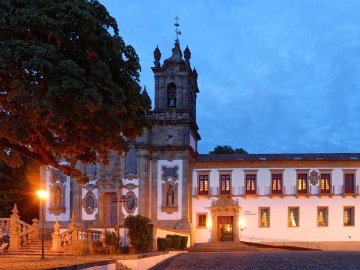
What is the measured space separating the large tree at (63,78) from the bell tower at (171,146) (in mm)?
Answer: 23557

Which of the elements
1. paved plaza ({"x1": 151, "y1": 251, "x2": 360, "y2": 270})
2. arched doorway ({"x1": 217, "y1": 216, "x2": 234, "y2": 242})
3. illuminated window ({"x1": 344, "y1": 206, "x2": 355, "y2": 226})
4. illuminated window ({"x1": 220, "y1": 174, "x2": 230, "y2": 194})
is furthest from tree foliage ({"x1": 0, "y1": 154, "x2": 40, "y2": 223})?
illuminated window ({"x1": 344, "y1": 206, "x2": 355, "y2": 226})

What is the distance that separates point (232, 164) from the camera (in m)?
38.7

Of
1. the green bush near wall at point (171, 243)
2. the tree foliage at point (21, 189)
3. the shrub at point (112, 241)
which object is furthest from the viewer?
the tree foliage at point (21, 189)

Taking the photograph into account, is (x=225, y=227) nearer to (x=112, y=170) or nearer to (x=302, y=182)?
(x=302, y=182)

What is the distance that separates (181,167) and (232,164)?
374 centimetres

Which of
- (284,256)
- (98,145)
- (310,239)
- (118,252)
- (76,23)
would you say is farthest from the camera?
(310,239)

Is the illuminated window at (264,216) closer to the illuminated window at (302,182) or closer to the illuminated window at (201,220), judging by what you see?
the illuminated window at (302,182)

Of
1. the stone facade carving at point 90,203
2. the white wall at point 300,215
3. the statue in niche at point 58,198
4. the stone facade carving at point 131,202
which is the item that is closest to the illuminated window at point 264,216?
the white wall at point 300,215

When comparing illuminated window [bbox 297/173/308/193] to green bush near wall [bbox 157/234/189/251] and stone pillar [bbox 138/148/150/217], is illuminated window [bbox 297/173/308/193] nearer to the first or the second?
stone pillar [bbox 138/148/150/217]

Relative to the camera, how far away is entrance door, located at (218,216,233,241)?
38.2 m

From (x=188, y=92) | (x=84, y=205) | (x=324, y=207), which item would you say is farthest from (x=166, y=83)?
(x=324, y=207)

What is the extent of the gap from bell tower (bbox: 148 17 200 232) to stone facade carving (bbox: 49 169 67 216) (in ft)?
21.3

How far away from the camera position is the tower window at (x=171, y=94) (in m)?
39.2

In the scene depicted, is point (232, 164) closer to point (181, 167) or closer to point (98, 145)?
point (181, 167)
